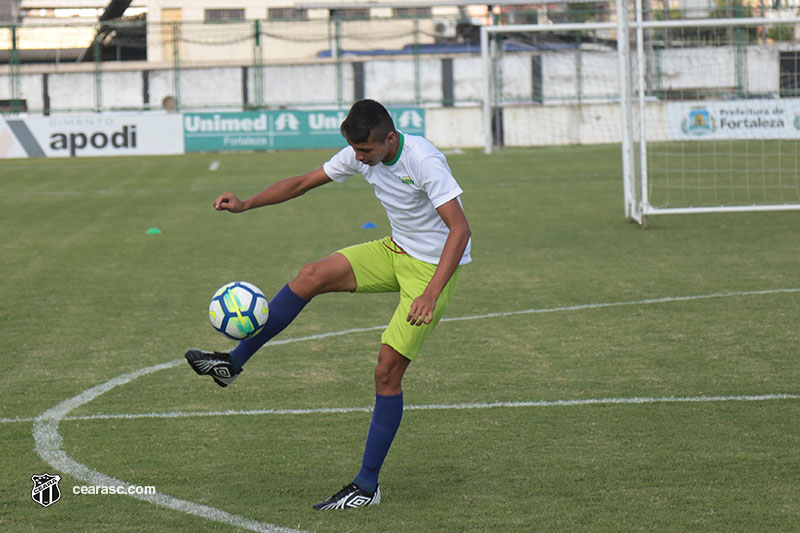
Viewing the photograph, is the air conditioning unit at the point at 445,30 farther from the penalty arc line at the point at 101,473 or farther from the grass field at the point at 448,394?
the penalty arc line at the point at 101,473

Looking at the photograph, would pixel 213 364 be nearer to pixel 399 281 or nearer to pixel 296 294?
pixel 296 294

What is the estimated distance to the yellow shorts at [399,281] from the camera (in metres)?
4.78

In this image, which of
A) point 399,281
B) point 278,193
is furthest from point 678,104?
point 399,281

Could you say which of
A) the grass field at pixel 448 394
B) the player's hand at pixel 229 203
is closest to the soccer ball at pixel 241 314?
the player's hand at pixel 229 203

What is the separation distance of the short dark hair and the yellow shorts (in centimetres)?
76

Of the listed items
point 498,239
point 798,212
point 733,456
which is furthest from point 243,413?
point 798,212

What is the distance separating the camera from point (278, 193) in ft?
18.1

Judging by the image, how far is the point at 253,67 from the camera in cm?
3759

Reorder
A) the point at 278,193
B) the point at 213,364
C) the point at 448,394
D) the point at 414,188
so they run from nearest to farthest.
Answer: the point at 414,188 → the point at 213,364 → the point at 278,193 → the point at 448,394

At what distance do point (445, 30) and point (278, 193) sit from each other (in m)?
41.9

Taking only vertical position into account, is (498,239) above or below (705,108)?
below

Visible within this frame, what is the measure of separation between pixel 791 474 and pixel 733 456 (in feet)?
1.08

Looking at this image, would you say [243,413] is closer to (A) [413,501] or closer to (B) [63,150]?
(A) [413,501]

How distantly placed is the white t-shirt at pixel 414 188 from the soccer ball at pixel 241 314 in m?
0.73
